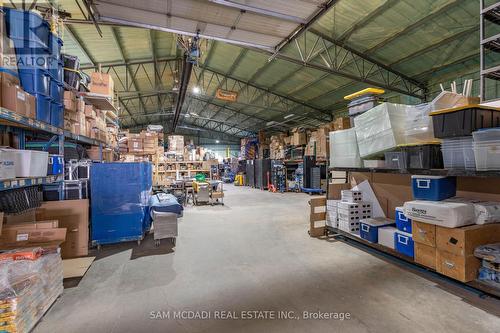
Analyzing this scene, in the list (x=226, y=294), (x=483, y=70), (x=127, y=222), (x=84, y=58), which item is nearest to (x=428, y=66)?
(x=483, y=70)

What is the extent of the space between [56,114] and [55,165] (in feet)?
2.42

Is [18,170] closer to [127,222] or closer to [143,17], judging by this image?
[127,222]

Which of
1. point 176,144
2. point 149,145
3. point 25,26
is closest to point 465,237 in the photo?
point 25,26

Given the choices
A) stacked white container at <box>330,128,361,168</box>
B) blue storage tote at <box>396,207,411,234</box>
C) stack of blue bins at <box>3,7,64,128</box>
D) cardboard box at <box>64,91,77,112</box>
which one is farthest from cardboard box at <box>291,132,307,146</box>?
stack of blue bins at <box>3,7,64,128</box>

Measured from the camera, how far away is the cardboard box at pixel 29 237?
96.3 inches

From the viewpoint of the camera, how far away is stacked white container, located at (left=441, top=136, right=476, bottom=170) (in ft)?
7.57

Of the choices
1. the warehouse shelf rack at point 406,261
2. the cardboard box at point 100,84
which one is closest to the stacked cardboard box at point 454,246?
the warehouse shelf rack at point 406,261

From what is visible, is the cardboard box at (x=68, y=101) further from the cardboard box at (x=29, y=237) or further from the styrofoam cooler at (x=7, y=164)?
the cardboard box at (x=29, y=237)

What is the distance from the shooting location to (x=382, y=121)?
3.19 metres

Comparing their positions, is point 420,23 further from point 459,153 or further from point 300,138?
point 300,138

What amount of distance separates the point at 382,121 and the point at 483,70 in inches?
55.1

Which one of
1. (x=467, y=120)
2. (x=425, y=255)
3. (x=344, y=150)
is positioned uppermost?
(x=467, y=120)

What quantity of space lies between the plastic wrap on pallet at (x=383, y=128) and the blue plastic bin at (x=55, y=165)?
451 cm

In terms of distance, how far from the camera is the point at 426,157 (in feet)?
8.93
